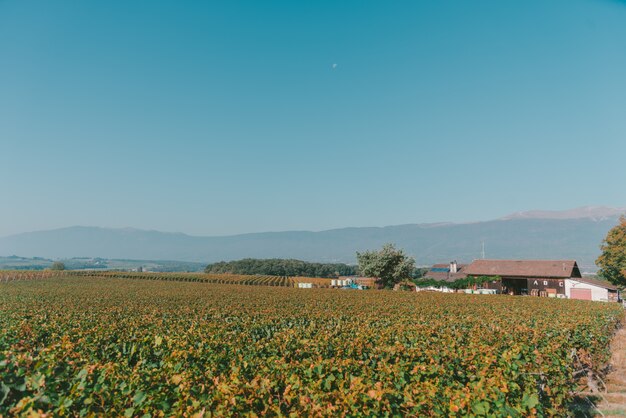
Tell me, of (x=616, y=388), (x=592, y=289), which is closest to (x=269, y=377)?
(x=616, y=388)

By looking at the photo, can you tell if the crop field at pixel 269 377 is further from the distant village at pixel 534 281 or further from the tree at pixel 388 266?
the tree at pixel 388 266

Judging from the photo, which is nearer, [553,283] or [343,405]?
[343,405]

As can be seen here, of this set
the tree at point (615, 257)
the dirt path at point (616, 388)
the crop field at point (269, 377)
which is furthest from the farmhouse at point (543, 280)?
the crop field at point (269, 377)

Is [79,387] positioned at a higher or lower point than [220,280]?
higher

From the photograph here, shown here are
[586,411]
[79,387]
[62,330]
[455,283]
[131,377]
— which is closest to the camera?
[79,387]

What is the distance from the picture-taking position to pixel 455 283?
66.4 metres

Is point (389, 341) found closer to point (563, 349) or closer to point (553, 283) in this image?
point (563, 349)

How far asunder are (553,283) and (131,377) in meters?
68.7

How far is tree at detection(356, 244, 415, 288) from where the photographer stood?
2763 inches

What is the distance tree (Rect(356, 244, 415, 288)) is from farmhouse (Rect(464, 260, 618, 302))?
1050 centimetres

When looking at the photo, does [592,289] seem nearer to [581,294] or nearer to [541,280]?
[581,294]

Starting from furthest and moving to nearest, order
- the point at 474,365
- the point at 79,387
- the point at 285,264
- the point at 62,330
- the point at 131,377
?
the point at 285,264 → the point at 62,330 → the point at 474,365 → the point at 131,377 → the point at 79,387

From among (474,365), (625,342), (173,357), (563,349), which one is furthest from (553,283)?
(173,357)

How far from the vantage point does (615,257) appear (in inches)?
2279
